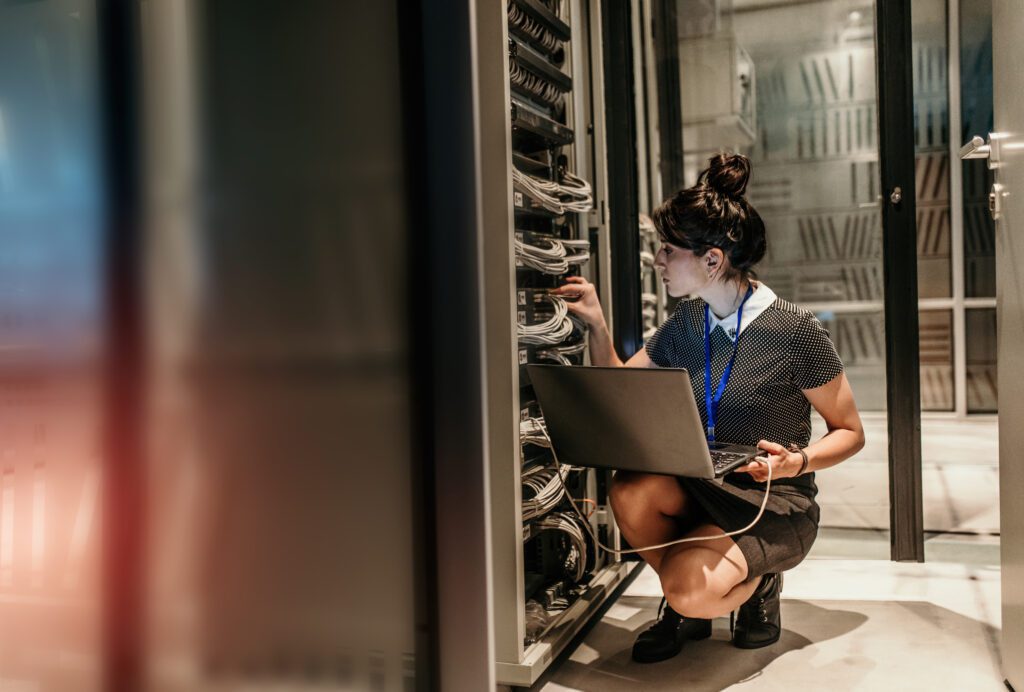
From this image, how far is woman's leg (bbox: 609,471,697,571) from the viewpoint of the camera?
214 cm

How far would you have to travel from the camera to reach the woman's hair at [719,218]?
2213 millimetres

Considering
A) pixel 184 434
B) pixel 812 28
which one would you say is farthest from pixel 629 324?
pixel 184 434

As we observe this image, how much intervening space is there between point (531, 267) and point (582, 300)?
0.25 meters

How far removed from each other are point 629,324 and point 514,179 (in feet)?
3.19

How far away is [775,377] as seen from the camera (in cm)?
222

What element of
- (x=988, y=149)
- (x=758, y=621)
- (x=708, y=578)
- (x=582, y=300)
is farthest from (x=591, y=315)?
(x=988, y=149)

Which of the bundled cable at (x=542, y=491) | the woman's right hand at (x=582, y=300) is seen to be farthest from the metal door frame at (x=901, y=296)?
the bundled cable at (x=542, y=491)

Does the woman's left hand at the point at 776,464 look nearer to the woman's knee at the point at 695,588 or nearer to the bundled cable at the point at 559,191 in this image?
the woman's knee at the point at 695,588

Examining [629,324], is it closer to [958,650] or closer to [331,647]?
[958,650]

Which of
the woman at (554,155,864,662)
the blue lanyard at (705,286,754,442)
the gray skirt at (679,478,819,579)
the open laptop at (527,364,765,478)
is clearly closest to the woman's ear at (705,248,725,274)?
the woman at (554,155,864,662)

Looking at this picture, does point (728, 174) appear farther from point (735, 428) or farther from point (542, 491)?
point (542, 491)

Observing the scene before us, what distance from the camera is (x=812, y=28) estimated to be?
10.0 feet

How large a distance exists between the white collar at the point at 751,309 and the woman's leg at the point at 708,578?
1.66 feet

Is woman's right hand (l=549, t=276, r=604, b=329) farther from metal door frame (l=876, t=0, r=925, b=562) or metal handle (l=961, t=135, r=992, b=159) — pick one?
metal door frame (l=876, t=0, r=925, b=562)
